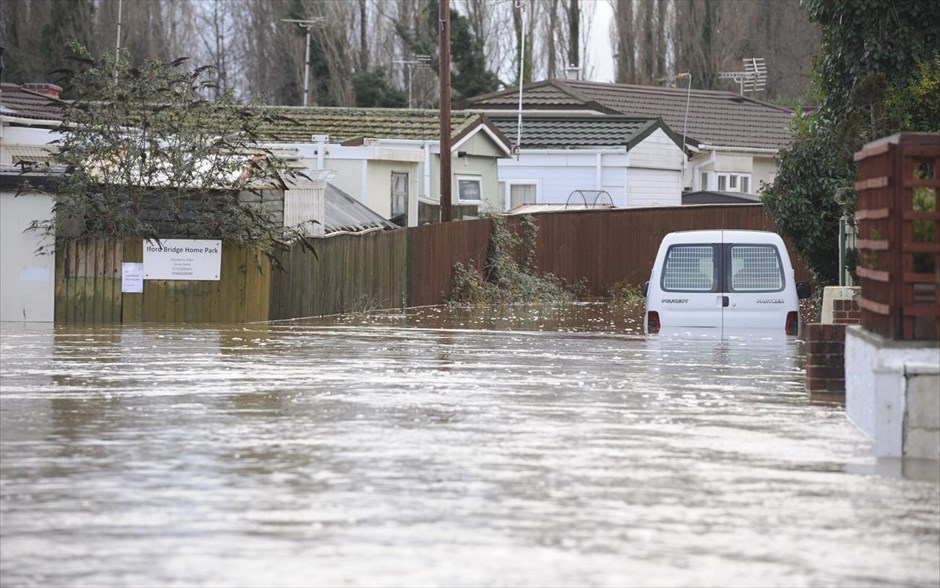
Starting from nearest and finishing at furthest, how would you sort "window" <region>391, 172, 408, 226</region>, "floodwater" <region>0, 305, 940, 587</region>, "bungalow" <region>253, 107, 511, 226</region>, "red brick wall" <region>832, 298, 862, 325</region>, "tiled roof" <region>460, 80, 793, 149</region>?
"floodwater" <region>0, 305, 940, 587</region> → "red brick wall" <region>832, 298, 862, 325</region> → "bungalow" <region>253, 107, 511, 226</region> → "window" <region>391, 172, 408, 226</region> → "tiled roof" <region>460, 80, 793, 149</region>

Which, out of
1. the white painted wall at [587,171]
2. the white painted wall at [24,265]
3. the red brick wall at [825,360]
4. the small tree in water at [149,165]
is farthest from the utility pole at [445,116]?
the red brick wall at [825,360]

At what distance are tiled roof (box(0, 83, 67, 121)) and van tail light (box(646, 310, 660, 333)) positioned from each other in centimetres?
2052

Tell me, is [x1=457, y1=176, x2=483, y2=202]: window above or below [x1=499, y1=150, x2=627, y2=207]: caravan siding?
below

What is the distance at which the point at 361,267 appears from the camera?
30.4 meters

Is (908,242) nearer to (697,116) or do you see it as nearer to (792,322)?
(792,322)

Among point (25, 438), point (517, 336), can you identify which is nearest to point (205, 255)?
point (517, 336)

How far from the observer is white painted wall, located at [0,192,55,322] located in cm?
2580

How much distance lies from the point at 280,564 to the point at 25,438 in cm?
432

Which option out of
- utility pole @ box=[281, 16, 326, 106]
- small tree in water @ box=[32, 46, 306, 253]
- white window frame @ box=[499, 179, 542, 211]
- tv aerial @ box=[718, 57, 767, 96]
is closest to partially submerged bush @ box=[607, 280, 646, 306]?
white window frame @ box=[499, 179, 542, 211]

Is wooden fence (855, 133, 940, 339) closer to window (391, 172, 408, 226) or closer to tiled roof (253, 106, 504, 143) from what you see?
window (391, 172, 408, 226)

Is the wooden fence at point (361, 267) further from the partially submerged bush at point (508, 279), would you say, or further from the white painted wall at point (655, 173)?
the white painted wall at point (655, 173)

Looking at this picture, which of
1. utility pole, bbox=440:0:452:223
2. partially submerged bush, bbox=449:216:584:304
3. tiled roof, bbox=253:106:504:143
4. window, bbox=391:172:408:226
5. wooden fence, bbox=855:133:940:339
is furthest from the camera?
tiled roof, bbox=253:106:504:143

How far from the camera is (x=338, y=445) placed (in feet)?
37.5

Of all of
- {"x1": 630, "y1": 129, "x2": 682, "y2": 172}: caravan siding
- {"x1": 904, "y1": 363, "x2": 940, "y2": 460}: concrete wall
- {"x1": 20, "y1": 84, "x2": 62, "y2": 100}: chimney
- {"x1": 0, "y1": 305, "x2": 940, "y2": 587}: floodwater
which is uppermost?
{"x1": 20, "y1": 84, "x2": 62, "y2": 100}: chimney
